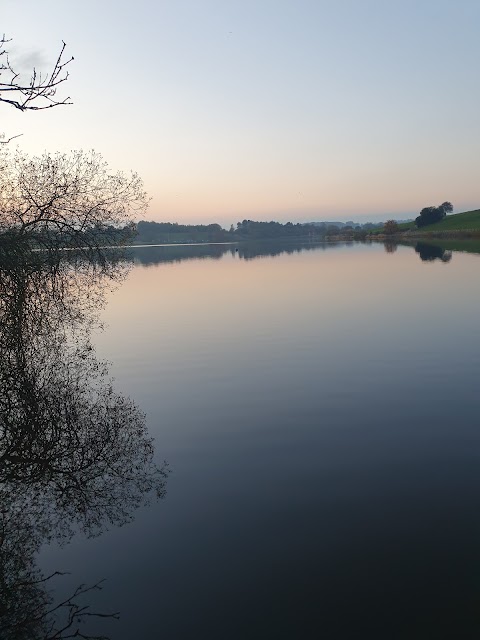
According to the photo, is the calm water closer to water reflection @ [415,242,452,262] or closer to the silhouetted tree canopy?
water reflection @ [415,242,452,262]

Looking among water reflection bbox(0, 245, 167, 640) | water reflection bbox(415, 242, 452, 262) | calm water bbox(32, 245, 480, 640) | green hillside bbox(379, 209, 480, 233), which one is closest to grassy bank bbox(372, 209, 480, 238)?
green hillside bbox(379, 209, 480, 233)

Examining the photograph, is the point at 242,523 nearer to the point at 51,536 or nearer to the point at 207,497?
the point at 207,497

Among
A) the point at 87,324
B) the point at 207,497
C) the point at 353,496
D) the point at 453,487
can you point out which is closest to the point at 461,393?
the point at 453,487

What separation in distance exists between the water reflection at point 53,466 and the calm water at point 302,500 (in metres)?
0.38

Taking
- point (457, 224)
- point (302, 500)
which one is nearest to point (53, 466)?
point (302, 500)

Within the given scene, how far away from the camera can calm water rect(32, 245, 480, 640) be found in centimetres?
615

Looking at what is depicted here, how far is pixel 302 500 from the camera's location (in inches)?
351

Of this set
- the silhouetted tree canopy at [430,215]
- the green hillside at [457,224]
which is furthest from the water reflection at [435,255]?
the silhouetted tree canopy at [430,215]

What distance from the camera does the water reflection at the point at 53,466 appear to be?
A: 6746mm

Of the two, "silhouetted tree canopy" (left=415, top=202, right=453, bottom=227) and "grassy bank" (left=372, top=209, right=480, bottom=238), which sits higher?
"silhouetted tree canopy" (left=415, top=202, right=453, bottom=227)

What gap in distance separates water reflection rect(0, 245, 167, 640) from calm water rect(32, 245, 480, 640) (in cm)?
38

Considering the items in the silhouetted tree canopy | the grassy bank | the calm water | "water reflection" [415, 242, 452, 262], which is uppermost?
the silhouetted tree canopy

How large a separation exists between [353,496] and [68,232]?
2053cm

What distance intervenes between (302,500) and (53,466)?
6.01 meters
